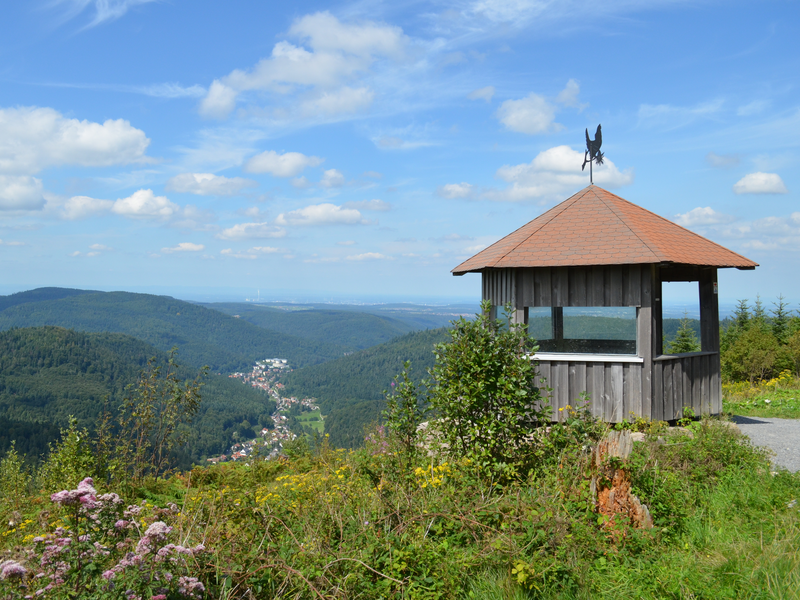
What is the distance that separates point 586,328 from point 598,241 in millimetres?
1895

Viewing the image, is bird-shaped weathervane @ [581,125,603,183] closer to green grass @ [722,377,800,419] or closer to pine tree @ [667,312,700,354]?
green grass @ [722,377,800,419]

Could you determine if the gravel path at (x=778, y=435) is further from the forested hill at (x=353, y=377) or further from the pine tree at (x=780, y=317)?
the forested hill at (x=353, y=377)

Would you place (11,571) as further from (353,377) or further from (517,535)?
(353,377)

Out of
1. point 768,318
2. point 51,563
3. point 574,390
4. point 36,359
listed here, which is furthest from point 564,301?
point 36,359

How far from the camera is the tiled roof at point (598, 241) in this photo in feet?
26.0

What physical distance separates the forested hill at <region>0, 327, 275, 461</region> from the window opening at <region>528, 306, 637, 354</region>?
8840 cm

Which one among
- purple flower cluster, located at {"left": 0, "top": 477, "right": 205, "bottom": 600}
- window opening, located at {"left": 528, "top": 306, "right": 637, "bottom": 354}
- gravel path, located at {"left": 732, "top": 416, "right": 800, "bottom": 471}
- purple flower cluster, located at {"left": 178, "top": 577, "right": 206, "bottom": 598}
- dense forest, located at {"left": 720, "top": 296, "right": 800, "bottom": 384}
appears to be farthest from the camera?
dense forest, located at {"left": 720, "top": 296, "right": 800, "bottom": 384}

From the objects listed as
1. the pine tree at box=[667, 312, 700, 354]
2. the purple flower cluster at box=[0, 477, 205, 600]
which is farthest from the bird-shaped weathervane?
the pine tree at box=[667, 312, 700, 354]

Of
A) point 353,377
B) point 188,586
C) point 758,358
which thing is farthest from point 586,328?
point 353,377

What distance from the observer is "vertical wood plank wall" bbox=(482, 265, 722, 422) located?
7918mm

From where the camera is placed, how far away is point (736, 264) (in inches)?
350

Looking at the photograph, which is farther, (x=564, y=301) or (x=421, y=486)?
(x=564, y=301)

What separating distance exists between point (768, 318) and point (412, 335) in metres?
126

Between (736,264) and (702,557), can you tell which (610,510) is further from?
(736,264)
